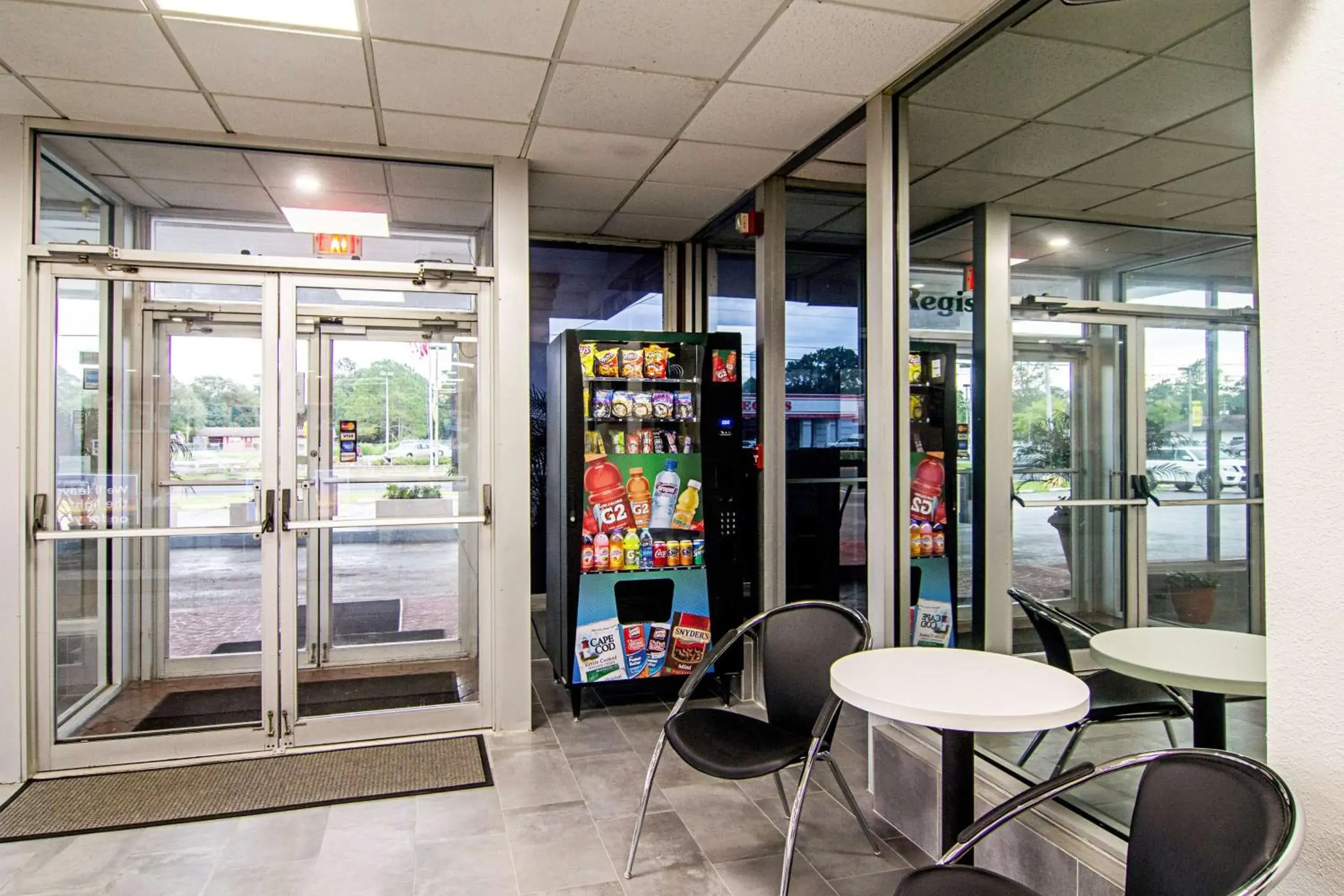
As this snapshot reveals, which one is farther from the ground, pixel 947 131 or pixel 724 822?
pixel 947 131

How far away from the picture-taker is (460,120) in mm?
3455

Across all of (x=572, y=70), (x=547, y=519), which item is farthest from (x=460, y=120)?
(x=547, y=519)

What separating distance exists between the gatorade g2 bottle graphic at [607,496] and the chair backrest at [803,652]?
4.31 feet

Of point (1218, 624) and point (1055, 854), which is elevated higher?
point (1218, 624)

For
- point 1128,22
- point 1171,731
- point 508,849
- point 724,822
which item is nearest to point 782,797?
point 724,822

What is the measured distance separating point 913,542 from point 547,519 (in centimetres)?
204

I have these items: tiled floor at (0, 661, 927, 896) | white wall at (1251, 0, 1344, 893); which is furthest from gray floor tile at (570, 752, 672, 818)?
white wall at (1251, 0, 1344, 893)

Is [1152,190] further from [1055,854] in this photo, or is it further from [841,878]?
[841,878]

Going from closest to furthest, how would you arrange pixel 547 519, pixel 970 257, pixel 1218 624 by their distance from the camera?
pixel 1218 624
pixel 970 257
pixel 547 519

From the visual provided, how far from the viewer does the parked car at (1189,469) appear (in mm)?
2412

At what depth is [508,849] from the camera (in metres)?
2.86

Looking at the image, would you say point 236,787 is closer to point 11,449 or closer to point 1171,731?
point 11,449

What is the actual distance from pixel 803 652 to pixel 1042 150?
2441 millimetres

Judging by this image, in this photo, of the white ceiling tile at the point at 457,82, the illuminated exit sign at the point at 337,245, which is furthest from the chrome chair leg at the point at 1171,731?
the illuminated exit sign at the point at 337,245
